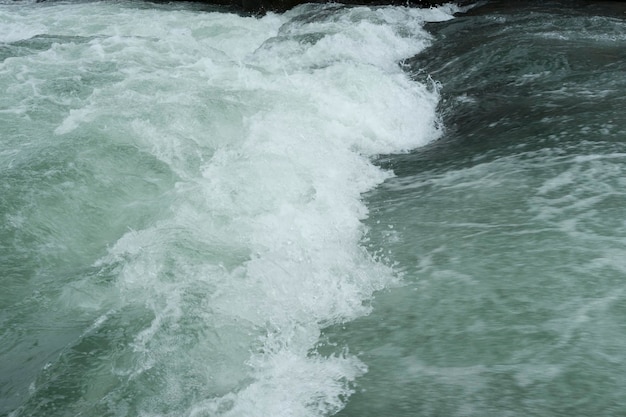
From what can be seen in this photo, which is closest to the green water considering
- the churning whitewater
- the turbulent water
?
the turbulent water

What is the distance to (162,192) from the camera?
180 inches

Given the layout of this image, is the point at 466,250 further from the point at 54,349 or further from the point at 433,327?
the point at 54,349

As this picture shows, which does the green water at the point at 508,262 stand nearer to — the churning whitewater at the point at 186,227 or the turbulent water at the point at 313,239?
the turbulent water at the point at 313,239

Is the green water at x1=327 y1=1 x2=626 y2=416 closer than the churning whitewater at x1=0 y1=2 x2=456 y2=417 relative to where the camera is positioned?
Yes

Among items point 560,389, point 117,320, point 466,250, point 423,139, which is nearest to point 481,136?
point 423,139

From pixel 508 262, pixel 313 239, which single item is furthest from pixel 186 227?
pixel 508 262

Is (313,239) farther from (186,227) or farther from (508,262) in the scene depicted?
(508,262)

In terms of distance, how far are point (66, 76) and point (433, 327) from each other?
606 cm

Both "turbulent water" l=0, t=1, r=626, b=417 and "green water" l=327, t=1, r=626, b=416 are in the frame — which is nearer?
"green water" l=327, t=1, r=626, b=416

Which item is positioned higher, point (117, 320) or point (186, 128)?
point (186, 128)

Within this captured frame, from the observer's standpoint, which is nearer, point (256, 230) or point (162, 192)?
point (256, 230)

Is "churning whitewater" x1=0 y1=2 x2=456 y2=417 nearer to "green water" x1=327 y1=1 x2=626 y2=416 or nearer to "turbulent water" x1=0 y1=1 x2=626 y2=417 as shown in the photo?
"turbulent water" x1=0 y1=1 x2=626 y2=417

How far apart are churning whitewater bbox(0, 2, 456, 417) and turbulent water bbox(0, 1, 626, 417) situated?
0.06 feet

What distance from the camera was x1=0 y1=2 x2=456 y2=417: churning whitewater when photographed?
9.43 feet
